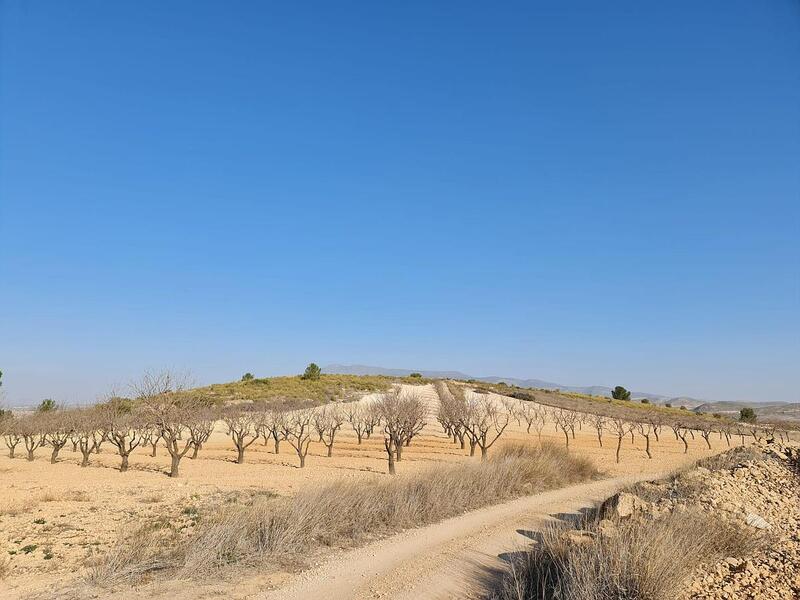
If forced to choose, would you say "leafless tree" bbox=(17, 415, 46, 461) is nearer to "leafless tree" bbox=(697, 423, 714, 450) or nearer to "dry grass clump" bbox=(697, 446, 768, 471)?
"dry grass clump" bbox=(697, 446, 768, 471)

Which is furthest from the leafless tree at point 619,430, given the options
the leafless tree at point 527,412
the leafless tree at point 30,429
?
Result: the leafless tree at point 30,429

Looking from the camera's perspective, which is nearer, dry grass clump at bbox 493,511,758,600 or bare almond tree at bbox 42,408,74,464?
dry grass clump at bbox 493,511,758,600

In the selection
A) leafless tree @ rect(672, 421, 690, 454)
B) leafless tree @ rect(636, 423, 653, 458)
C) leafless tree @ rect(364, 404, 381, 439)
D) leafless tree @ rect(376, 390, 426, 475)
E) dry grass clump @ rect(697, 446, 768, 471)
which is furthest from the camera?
leafless tree @ rect(364, 404, 381, 439)

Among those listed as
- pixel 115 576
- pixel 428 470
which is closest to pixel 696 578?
pixel 115 576

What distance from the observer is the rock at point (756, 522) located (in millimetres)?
10875

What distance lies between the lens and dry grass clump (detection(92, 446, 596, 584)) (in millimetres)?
11070

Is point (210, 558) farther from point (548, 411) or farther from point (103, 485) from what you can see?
point (548, 411)

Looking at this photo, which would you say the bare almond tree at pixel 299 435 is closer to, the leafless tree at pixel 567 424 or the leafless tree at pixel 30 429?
the leafless tree at pixel 30 429

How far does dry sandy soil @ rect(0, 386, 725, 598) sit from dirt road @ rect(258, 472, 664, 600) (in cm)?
10

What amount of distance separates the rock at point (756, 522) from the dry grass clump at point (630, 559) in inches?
33.7

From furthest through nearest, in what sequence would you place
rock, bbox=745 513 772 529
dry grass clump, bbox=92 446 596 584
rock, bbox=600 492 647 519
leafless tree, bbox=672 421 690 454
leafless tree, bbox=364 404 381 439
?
leafless tree, bbox=364 404 381 439, leafless tree, bbox=672 421 690 454, rock, bbox=600 492 647 519, dry grass clump, bbox=92 446 596 584, rock, bbox=745 513 772 529

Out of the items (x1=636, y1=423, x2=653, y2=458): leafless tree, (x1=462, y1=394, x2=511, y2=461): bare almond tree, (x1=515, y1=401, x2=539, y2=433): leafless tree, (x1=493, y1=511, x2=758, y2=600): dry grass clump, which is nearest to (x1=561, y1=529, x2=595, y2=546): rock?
(x1=493, y1=511, x2=758, y2=600): dry grass clump

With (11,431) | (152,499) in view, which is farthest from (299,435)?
(11,431)

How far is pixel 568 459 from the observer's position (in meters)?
26.0
